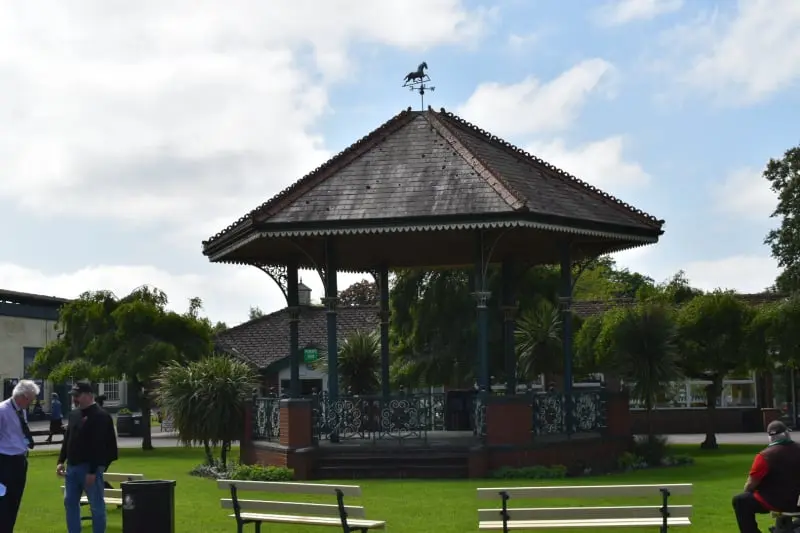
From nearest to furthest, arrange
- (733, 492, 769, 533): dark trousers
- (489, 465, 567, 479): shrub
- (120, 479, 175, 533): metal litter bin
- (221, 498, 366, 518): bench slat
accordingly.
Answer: (733, 492, 769, 533): dark trousers < (221, 498, 366, 518): bench slat < (120, 479, 175, 533): metal litter bin < (489, 465, 567, 479): shrub

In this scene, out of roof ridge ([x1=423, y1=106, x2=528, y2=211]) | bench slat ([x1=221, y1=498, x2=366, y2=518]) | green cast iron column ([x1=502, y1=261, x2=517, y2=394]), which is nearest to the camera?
bench slat ([x1=221, y1=498, x2=366, y2=518])

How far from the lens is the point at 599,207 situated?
81.7 feet

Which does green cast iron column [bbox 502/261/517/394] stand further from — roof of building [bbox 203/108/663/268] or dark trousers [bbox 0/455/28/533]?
dark trousers [bbox 0/455/28/533]

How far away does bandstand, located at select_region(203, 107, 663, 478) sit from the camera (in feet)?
72.9

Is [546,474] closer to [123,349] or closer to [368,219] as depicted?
[368,219]

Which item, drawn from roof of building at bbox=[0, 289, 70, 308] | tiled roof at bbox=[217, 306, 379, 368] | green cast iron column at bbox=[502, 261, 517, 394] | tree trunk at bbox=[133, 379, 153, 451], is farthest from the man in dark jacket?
roof of building at bbox=[0, 289, 70, 308]

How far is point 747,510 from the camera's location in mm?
11594

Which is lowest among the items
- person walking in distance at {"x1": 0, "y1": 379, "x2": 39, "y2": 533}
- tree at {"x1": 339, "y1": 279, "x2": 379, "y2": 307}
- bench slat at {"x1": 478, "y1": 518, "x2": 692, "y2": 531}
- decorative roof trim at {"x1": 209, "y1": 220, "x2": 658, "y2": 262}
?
bench slat at {"x1": 478, "y1": 518, "x2": 692, "y2": 531}

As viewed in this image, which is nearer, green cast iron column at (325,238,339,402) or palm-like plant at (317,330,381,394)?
green cast iron column at (325,238,339,402)

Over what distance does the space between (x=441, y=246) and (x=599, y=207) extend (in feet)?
12.1

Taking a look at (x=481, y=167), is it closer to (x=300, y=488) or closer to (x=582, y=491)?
(x=300, y=488)

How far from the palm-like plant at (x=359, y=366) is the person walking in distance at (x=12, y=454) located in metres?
17.1

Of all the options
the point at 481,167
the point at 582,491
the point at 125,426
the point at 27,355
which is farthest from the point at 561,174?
the point at 27,355

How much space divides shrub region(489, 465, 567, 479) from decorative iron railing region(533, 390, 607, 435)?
1.58 m
